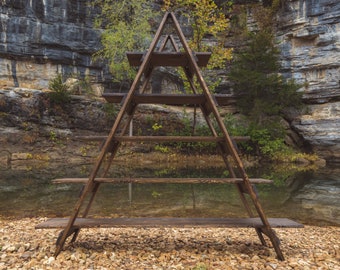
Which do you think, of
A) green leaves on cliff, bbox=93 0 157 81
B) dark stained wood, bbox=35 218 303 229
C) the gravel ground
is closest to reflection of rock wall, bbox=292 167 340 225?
the gravel ground

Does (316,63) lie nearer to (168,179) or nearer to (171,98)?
(171,98)

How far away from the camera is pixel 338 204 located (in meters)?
8.90

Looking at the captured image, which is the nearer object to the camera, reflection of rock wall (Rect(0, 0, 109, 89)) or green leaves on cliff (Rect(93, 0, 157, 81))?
green leaves on cliff (Rect(93, 0, 157, 81))

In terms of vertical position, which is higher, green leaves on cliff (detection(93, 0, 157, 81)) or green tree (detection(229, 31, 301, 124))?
green leaves on cliff (detection(93, 0, 157, 81))

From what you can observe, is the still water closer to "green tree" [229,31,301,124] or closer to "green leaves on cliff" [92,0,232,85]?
"green tree" [229,31,301,124]

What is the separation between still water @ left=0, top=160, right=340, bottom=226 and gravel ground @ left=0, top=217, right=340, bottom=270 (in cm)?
204

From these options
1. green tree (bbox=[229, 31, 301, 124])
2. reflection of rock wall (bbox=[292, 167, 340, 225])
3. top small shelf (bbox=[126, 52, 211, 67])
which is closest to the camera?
top small shelf (bbox=[126, 52, 211, 67])

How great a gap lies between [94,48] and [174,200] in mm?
22340

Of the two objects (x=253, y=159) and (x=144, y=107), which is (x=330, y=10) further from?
(x=144, y=107)

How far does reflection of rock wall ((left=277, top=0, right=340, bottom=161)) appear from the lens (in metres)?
23.4

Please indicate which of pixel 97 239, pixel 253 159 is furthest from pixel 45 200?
pixel 253 159

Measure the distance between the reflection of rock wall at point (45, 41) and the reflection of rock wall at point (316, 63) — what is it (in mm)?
18833

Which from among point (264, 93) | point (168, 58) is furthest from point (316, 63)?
point (168, 58)

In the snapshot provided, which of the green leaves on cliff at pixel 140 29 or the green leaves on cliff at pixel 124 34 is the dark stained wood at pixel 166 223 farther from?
the green leaves on cliff at pixel 124 34
